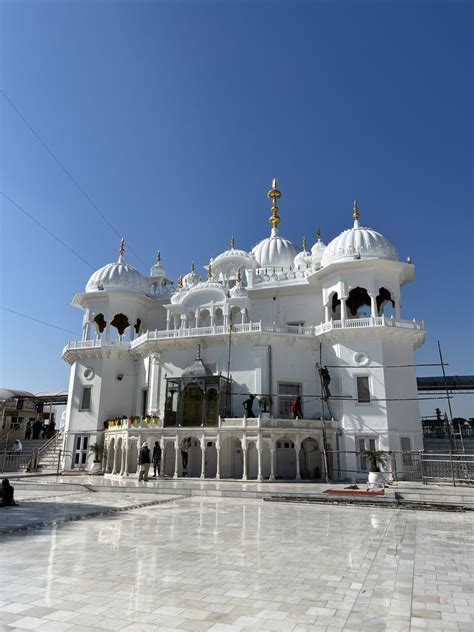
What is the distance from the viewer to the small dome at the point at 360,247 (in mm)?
28834

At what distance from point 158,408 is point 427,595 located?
25.3 metres

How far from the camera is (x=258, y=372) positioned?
92.5 ft

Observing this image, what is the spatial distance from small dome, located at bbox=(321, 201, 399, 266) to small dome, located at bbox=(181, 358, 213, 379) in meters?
10.1

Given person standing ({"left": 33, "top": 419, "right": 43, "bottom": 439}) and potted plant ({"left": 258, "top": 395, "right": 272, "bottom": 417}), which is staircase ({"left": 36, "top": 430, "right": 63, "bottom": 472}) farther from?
potted plant ({"left": 258, "top": 395, "right": 272, "bottom": 417})

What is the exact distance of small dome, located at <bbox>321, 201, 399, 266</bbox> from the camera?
28834mm

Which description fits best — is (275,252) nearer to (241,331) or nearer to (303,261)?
(303,261)

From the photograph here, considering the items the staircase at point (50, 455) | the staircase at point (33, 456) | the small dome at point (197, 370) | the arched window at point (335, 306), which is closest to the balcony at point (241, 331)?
the small dome at point (197, 370)

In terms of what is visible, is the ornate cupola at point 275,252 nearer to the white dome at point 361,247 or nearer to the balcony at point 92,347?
the white dome at point 361,247

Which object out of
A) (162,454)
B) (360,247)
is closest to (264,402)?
(162,454)

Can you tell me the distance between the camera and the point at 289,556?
25.3 feet

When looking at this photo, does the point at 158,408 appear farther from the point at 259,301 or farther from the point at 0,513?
the point at 0,513

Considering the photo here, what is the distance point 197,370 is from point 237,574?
2155 centimetres

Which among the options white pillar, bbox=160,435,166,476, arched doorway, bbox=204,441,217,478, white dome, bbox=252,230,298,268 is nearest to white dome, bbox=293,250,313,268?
white dome, bbox=252,230,298,268

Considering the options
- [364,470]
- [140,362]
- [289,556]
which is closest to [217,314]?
[140,362]
